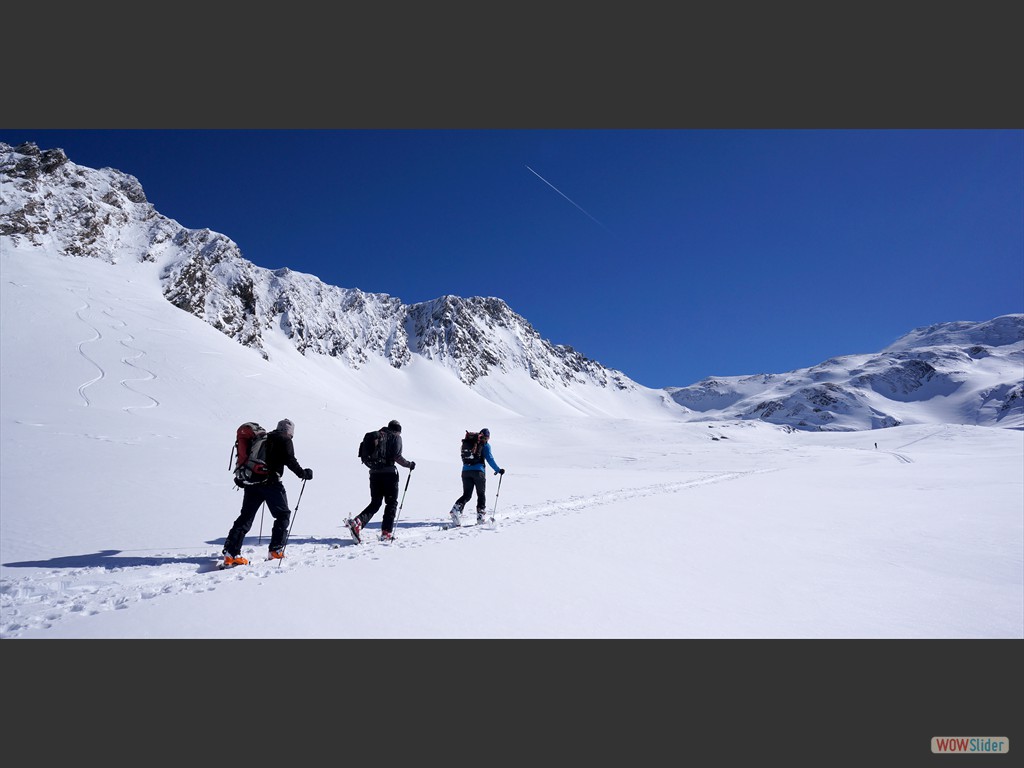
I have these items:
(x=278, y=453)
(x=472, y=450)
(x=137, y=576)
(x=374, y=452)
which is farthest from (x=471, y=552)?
(x=137, y=576)

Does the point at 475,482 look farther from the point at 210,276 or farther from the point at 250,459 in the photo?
the point at 210,276

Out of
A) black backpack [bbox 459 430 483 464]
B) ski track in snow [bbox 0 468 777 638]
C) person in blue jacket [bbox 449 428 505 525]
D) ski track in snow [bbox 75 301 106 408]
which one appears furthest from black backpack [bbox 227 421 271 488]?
ski track in snow [bbox 75 301 106 408]

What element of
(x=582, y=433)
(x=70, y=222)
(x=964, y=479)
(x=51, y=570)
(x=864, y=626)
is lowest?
(x=51, y=570)

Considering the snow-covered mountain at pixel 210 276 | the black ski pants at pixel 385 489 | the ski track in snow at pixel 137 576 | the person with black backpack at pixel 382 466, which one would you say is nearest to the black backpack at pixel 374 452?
the person with black backpack at pixel 382 466

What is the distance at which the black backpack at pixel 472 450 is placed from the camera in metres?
10.7

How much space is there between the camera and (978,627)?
477cm

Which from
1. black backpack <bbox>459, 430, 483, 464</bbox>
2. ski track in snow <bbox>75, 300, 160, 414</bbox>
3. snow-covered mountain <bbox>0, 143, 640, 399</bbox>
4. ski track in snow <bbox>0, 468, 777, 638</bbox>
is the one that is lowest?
ski track in snow <bbox>0, 468, 777, 638</bbox>

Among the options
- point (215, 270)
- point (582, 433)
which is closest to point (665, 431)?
point (582, 433)

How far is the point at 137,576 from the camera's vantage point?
5695 mm

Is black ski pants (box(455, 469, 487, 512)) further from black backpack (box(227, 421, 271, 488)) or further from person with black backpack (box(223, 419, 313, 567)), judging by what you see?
black backpack (box(227, 421, 271, 488))

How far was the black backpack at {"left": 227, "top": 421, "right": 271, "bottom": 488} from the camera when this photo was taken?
6.80 metres

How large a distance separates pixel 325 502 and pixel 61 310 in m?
38.5

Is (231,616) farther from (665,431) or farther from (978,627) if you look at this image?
(665,431)

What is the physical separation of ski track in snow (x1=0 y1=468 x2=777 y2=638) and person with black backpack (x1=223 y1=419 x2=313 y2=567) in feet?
0.80
